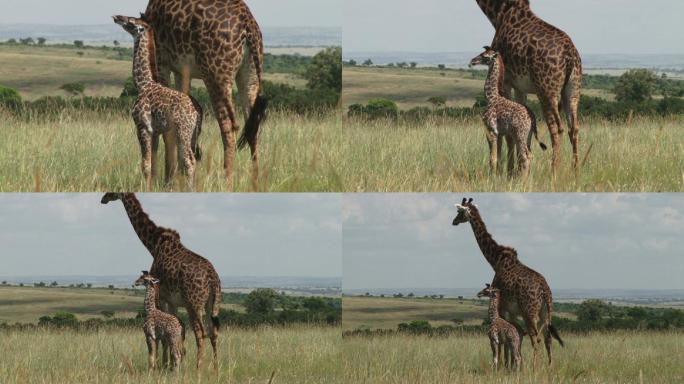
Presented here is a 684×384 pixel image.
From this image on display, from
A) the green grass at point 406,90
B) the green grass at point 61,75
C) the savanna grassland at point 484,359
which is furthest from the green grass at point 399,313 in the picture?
the green grass at point 61,75

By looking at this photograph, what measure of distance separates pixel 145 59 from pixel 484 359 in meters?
5.44

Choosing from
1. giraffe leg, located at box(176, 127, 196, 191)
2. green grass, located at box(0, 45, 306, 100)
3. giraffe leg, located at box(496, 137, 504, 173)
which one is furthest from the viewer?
green grass, located at box(0, 45, 306, 100)

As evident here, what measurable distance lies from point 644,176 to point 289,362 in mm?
5045

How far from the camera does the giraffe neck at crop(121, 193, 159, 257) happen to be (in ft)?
39.6

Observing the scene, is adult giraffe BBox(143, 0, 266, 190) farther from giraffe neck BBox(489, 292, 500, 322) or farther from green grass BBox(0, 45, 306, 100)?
green grass BBox(0, 45, 306, 100)

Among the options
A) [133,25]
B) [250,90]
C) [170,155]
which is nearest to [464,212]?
[250,90]

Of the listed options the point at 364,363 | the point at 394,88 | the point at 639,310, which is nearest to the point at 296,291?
Result: the point at 639,310

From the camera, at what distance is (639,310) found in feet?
72.7

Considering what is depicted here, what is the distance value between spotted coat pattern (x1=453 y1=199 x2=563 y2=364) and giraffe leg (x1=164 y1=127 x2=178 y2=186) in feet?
12.5

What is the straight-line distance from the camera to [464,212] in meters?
12.6

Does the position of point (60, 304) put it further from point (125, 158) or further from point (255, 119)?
point (255, 119)

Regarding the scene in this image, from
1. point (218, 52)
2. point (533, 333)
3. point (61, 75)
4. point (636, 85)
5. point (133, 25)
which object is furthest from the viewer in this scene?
point (61, 75)

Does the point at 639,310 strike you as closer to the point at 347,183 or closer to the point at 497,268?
the point at 497,268

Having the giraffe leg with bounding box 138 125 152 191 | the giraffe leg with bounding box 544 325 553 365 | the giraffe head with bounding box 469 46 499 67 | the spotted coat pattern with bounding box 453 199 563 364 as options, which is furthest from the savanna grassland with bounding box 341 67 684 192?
the giraffe leg with bounding box 138 125 152 191
